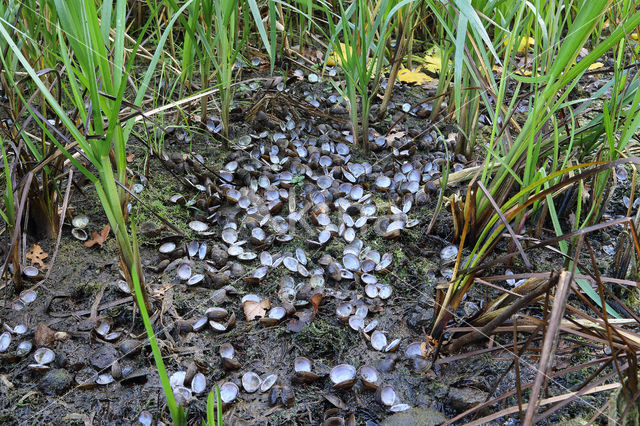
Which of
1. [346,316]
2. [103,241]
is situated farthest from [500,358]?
[103,241]

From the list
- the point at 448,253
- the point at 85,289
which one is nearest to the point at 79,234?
the point at 85,289

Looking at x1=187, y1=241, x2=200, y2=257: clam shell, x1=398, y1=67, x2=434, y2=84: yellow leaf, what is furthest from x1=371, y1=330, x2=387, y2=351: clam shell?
x1=398, y1=67, x2=434, y2=84: yellow leaf

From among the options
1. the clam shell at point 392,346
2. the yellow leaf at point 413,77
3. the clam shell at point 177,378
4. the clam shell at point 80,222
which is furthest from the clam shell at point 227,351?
the yellow leaf at point 413,77

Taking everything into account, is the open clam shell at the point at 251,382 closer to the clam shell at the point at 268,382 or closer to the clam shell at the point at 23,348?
the clam shell at the point at 268,382

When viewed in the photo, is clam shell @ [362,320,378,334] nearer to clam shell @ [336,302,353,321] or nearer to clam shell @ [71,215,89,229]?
clam shell @ [336,302,353,321]

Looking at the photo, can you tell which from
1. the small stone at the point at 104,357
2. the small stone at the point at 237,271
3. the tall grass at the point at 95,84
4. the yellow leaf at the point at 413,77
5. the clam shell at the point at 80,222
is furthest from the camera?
the yellow leaf at the point at 413,77

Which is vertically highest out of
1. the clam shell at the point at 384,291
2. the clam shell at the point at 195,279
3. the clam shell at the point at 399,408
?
the clam shell at the point at 399,408
